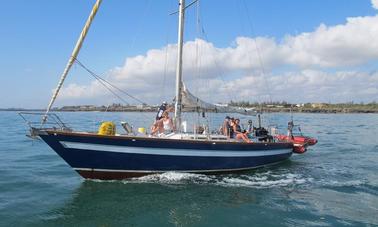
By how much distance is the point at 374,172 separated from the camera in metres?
19.0

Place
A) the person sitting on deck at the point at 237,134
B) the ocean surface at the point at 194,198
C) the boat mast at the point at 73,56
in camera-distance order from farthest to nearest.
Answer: the person sitting on deck at the point at 237,134, the boat mast at the point at 73,56, the ocean surface at the point at 194,198

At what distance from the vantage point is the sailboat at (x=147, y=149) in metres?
14.2

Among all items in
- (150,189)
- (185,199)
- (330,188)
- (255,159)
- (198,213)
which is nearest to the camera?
(198,213)

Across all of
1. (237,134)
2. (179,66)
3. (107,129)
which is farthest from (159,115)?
(237,134)

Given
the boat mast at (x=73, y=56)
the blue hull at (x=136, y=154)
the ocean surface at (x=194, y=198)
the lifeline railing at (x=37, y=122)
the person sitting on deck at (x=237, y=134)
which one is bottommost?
the ocean surface at (x=194, y=198)

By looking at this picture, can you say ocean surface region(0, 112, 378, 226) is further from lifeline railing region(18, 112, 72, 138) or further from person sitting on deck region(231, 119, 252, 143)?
lifeline railing region(18, 112, 72, 138)

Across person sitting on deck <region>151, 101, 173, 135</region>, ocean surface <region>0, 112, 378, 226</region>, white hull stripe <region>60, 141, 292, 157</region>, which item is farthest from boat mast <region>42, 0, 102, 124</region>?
person sitting on deck <region>151, 101, 173, 135</region>

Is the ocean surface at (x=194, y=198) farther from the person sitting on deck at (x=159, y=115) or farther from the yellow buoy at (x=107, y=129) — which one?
→ the yellow buoy at (x=107, y=129)

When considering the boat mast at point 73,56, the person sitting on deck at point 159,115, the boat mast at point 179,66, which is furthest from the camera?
the boat mast at point 179,66

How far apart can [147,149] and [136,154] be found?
461 millimetres

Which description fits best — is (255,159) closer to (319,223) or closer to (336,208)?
(336,208)

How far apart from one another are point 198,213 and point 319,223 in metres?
3.55

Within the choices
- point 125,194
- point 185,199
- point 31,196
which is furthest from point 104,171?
point 185,199

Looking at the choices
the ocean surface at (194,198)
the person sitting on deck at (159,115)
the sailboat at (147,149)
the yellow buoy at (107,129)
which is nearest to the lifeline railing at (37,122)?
the sailboat at (147,149)
